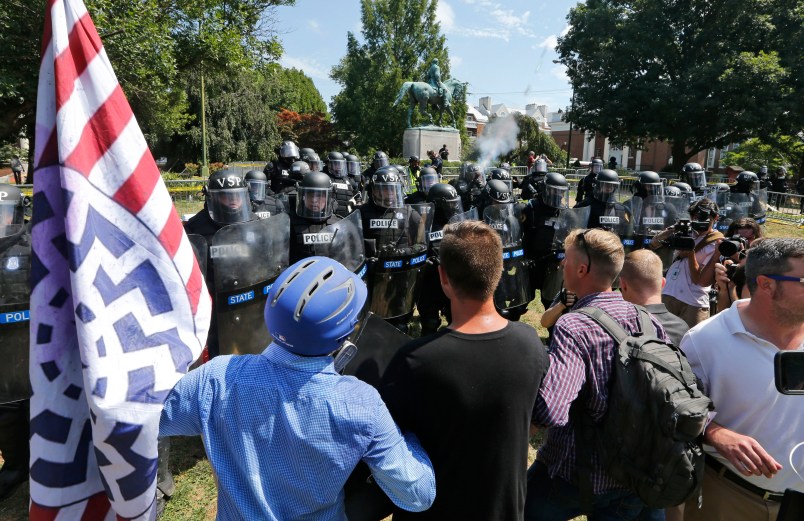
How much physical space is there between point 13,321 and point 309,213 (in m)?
2.24

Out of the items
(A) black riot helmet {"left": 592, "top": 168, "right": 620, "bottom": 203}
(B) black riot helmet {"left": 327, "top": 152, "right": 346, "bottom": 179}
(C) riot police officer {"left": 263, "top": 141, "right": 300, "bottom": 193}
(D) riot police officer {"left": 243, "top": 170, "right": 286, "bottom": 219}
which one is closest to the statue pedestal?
(C) riot police officer {"left": 263, "top": 141, "right": 300, "bottom": 193}

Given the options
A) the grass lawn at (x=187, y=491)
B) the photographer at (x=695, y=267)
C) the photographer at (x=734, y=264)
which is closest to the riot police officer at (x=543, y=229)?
the photographer at (x=695, y=267)

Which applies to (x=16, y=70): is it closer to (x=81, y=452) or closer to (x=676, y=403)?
(x=81, y=452)

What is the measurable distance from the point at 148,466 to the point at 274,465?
1.73ft

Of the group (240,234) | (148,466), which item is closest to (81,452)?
(148,466)

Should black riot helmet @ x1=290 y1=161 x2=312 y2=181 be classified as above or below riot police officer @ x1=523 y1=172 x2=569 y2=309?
above

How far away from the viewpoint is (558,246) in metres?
5.75

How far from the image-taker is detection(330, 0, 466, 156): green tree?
45594mm

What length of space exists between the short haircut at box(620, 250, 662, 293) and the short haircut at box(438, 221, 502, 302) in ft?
3.50

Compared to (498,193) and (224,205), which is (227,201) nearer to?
(224,205)

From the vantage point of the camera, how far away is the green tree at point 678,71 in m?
26.5

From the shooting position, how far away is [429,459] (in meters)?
1.67

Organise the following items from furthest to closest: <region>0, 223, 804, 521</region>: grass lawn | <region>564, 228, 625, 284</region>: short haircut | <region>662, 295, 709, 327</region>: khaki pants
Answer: <region>662, 295, 709, 327</region>: khaki pants
<region>0, 223, 804, 521</region>: grass lawn
<region>564, 228, 625, 284</region>: short haircut

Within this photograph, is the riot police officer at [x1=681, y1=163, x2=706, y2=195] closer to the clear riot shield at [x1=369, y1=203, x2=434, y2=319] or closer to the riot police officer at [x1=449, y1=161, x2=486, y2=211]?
the riot police officer at [x1=449, y1=161, x2=486, y2=211]
